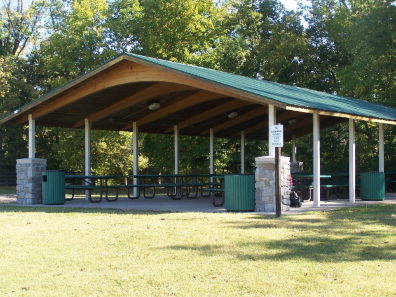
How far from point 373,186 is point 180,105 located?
612cm

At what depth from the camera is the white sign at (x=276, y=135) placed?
891 cm

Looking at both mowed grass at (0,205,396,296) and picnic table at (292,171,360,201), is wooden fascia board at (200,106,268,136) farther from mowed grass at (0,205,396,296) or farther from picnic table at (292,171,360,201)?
mowed grass at (0,205,396,296)

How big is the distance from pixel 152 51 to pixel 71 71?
4801 millimetres

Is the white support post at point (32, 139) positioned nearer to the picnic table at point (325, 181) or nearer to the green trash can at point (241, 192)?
the green trash can at point (241, 192)

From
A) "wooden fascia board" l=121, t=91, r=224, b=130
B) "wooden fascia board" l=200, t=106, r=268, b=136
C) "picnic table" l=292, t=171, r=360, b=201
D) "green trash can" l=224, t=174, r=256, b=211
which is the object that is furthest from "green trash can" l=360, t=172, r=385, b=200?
"wooden fascia board" l=121, t=91, r=224, b=130

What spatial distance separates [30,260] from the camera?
5516mm

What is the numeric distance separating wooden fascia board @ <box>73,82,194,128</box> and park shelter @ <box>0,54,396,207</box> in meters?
0.03

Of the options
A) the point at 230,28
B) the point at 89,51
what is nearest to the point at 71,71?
the point at 89,51

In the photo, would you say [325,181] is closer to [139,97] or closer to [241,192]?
[241,192]

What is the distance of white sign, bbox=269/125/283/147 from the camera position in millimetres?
8906

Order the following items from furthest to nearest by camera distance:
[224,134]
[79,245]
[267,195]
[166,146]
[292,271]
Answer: [166,146]
[224,134]
[267,195]
[79,245]
[292,271]

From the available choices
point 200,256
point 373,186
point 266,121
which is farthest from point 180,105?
point 200,256

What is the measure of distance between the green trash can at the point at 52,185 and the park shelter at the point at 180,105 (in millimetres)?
1275

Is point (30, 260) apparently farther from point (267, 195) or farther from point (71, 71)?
point (71, 71)
